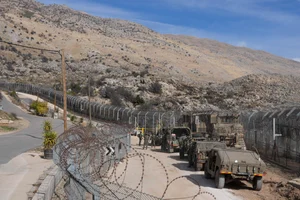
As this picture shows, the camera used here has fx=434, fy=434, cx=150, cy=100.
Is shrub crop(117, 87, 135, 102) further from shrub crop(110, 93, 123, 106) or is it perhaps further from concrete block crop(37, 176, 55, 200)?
concrete block crop(37, 176, 55, 200)

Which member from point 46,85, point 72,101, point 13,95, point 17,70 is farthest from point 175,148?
point 17,70

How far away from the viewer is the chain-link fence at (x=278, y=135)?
65.9 ft

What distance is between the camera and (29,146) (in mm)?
25938

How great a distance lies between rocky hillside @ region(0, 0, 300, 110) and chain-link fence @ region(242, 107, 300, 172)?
2662 centimetres

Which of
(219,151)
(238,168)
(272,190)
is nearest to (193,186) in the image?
(219,151)

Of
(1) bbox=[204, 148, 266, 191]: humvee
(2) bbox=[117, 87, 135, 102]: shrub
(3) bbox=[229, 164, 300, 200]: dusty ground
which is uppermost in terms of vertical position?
(2) bbox=[117, 87, 135, 102]: shrub

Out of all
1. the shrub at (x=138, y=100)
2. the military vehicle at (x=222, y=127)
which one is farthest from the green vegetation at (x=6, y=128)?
the shrub at (x=138, y=100)

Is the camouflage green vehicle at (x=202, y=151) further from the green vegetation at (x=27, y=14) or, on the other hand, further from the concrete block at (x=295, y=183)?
the green vegetation at (x=27, y=14)

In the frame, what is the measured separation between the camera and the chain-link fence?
20.1 m

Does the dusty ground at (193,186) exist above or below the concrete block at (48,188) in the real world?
below

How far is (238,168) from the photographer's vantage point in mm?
14703

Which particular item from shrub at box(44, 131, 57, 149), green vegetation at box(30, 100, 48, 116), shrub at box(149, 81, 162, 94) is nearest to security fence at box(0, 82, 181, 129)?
green vegetation at box(30, 100, 48, 116)

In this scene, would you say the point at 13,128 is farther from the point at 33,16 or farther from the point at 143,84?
the point at 33,16

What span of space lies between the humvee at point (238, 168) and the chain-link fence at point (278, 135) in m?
4.34
